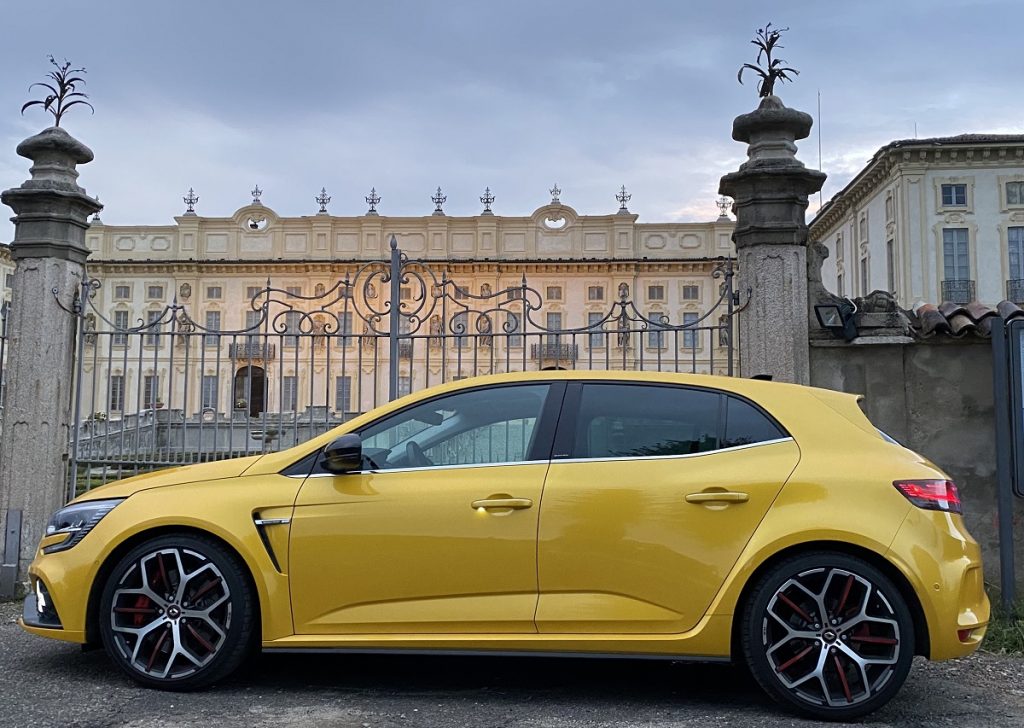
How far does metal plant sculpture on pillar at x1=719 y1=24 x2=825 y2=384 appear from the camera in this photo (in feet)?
21.2

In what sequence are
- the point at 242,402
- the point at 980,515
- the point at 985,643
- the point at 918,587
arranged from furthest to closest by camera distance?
the point at 242,402 → the point at 980,515 → the point at 985,643 → the point at 918,587

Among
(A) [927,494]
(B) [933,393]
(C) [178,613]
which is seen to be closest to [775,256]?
(B) [933,393]

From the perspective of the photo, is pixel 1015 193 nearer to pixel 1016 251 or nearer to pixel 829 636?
pixel 1016 251

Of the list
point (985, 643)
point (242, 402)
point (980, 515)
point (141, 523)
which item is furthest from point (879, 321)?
point (242, 402)

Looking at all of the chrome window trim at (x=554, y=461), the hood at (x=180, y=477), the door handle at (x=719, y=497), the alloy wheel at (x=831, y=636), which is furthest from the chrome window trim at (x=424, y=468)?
the alloy wheel at (x=831, y=636)

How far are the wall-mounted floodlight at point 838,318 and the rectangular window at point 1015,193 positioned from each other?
35172 millimetres

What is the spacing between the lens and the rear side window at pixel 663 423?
419 cm

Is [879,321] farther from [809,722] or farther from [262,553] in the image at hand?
[262,553]

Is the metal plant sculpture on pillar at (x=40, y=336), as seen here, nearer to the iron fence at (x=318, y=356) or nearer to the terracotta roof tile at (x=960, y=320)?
the iron fence at (x=318, y=356)

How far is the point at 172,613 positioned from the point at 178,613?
1.2 inches

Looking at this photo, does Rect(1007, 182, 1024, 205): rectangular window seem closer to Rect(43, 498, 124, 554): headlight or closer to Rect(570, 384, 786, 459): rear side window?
Rect(570, 384, 786, 459): rear side window

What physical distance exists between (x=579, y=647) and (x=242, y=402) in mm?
35072

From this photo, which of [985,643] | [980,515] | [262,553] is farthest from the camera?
[980,515]

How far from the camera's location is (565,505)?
4.07m
